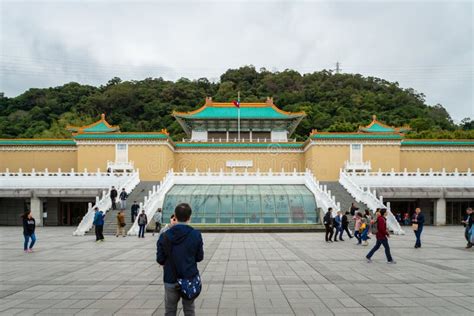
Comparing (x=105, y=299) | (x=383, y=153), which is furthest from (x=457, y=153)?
(x=105, y=299)

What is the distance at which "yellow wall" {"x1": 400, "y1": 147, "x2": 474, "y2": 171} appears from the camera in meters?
40.3

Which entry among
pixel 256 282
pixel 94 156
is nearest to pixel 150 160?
pixel 94 156

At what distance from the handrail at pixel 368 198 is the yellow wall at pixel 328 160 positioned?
180 inches

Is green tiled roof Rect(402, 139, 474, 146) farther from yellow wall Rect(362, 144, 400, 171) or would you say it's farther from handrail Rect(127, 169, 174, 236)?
handrail Rect(127, 169, 174, 236)

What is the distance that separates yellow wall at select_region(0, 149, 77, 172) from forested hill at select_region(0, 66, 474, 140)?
25.5 metres

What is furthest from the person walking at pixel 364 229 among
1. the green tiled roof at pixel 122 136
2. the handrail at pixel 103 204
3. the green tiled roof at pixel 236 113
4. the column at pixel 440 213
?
the green tiled roof at pixel 236 113

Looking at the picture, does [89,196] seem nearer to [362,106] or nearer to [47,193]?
[47,193]

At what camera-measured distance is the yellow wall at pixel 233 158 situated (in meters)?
41.9

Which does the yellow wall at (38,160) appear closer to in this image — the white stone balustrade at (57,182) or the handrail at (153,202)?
the white stone balustrade at (57,182)

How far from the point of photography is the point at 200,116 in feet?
148

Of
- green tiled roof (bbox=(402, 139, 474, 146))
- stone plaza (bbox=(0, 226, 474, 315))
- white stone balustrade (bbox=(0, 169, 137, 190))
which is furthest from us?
green tiled roof (bbox=(402, 139, 474, 146))

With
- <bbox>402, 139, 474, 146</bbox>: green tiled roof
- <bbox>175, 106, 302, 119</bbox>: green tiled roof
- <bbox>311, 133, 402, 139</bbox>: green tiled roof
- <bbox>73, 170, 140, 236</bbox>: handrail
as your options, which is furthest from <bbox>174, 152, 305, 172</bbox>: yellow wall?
<bbox>402, 139, 474, 146</bbox>: green tiled roof

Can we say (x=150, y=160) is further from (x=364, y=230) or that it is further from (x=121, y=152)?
(x=364, y=230)

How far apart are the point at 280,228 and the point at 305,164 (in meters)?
18.5
